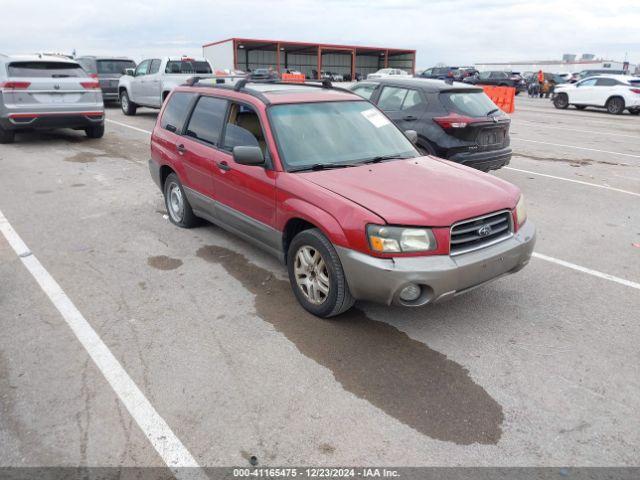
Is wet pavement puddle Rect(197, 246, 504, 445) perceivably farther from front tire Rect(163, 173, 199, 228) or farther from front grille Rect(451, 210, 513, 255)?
front tire Rect(163, 173, 199, 228)

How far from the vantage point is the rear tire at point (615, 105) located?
21.8 meters

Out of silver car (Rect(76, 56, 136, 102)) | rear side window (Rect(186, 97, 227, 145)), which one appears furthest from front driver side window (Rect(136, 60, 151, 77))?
rear side window (Rect(186, 97, 227, 145))

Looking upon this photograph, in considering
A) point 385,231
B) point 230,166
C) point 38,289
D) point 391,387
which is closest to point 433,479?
point 391,387

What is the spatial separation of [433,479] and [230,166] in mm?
3169

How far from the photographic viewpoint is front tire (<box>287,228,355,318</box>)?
365cm

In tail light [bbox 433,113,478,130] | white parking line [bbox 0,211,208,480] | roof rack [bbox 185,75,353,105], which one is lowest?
white parking line [bbox 0,211,208,480]

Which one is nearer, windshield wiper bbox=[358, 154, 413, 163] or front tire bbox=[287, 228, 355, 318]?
front tire bbox=[287, 228, 355, 318]

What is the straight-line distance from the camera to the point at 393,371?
3324 mm

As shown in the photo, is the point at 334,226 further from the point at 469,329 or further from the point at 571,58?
the point at 571,58

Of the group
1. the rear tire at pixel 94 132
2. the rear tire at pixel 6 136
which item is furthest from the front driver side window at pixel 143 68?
the rear tire at pixel 6 136

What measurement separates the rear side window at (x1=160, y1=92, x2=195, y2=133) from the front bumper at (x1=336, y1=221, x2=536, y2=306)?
3.02 meters

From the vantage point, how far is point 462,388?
10.4 feet

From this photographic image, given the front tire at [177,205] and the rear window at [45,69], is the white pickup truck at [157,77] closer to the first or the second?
the rear window at [45,69]

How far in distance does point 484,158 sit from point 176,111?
175 inches
